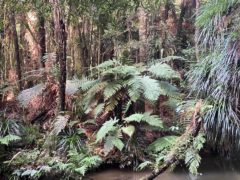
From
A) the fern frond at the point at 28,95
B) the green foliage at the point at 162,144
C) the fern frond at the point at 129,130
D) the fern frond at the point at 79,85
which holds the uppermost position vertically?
the fern frond at the point at 79,85

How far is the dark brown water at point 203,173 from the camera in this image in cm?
Result: 623

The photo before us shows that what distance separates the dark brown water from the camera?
6.23m

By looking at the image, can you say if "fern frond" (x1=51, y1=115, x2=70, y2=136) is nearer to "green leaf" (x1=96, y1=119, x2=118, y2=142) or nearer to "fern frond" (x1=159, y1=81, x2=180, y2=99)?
"green leaf" (x1=96, y1=119, x2=118, y2=142)

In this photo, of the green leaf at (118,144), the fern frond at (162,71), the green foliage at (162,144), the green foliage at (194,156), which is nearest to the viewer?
the green foliage at (194,156)

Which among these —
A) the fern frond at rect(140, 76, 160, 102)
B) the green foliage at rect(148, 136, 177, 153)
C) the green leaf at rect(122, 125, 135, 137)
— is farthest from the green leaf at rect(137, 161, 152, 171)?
the fern frond at rect(140, 76, 160, 102)

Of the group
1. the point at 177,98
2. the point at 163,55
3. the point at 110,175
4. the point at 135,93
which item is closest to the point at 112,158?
the point at 110,175

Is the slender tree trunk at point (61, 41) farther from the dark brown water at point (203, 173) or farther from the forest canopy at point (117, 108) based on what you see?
the dark brown water at point (203, 173)

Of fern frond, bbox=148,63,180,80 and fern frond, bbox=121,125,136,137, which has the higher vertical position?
fern frond, bbox=148,63,180,80

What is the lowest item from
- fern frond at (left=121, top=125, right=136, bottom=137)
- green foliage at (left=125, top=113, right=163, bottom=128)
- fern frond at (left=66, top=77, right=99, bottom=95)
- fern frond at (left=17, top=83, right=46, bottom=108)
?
fern frond at (left=121, top=125, right=136, bottom=137)

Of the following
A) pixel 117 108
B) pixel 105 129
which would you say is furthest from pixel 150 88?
pixel 105 129

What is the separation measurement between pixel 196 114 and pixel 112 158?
1.95m

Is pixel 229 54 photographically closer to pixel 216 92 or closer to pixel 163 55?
pixel 216 92

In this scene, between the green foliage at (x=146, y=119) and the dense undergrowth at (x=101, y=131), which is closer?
the dense undergrowth at (x=101, y=131)

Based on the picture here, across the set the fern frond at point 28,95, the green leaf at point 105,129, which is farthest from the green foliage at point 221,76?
the fern frond at point 28,95
